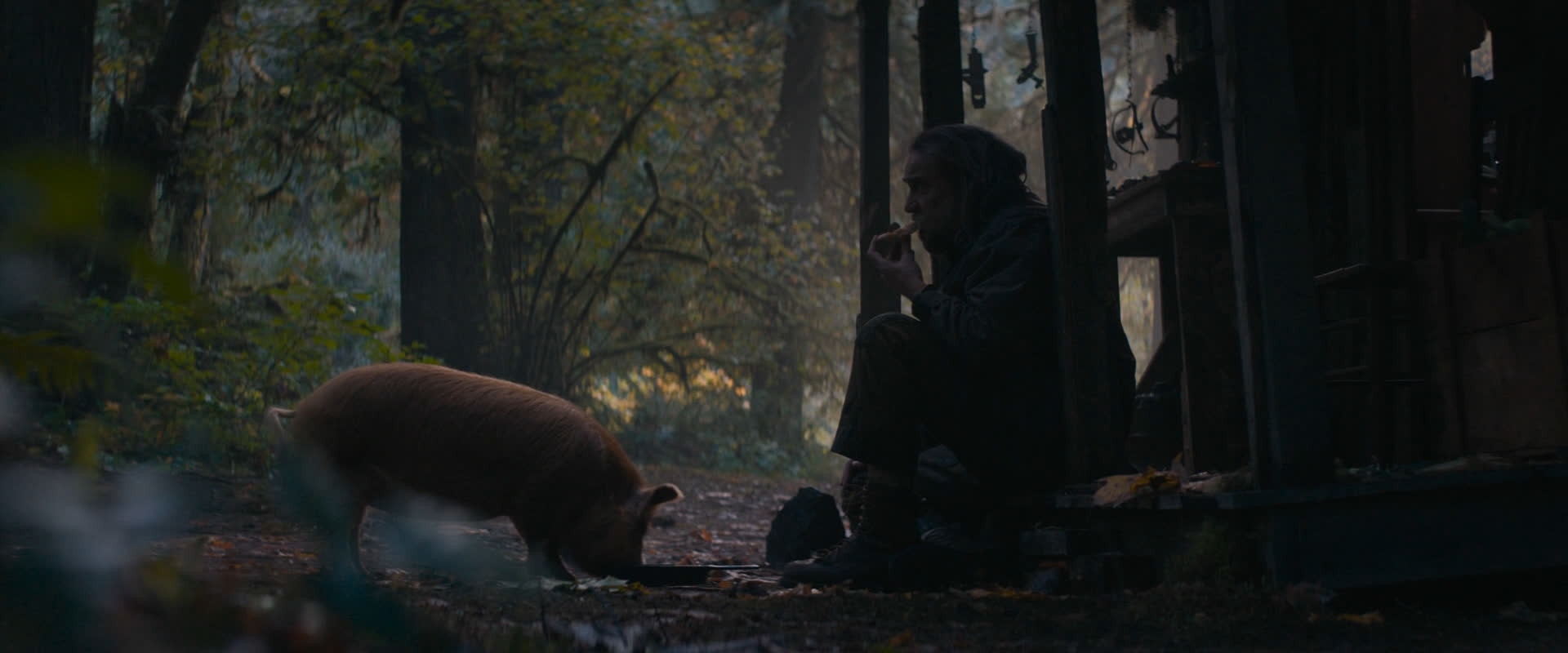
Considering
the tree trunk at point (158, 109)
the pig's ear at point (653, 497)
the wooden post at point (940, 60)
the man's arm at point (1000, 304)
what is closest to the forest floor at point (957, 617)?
the pig's ear at point (653, 497)

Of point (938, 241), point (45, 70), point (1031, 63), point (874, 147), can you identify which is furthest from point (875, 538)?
point (45, 70)

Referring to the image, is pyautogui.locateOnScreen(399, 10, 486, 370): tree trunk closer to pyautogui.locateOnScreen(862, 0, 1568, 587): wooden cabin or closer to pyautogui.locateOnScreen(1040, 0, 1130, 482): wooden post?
pyautogui.locateOnScreen(862, 0, 1568, 587): wooden cabin

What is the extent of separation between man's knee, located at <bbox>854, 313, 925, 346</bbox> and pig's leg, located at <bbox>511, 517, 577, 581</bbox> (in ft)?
6.24

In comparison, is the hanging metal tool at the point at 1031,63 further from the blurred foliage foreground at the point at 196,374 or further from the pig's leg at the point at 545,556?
the blurred foliage foreground at the point at 196,374

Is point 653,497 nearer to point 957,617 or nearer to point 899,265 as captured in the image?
point 899,265

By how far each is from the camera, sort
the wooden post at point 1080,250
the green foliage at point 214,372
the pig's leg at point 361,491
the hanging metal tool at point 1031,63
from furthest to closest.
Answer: the green foliage at point 214,372
the hanging metal tool at point 1031,63
the pig's leg at point 361,491
the wooden post at point 1080,250

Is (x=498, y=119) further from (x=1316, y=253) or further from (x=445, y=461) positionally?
(x=1316, y=253)

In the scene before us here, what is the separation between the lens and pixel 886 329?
4.77 m

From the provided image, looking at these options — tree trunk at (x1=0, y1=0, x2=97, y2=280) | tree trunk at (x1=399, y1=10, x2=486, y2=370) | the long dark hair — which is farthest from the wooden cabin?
tree trunk at (x1=399, y1=10, x2=486, y2=370)

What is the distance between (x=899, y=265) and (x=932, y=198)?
348 mm

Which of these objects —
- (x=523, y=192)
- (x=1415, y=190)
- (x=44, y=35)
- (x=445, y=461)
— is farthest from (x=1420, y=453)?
(x=523, y=192)

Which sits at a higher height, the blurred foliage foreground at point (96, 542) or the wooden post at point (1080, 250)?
the wooden post at point (1080, 250)

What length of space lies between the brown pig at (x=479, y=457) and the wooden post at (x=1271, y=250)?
9.49ft

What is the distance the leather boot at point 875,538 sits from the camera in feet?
15.8
